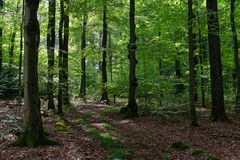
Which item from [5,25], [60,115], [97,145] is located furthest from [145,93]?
[5,25]

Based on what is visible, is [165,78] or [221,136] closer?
[221,136]

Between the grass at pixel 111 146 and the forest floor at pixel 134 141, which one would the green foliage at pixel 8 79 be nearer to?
the forest floor at pixel 134 141

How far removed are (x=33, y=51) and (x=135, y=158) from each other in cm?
484

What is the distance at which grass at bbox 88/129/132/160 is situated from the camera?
9941 mm

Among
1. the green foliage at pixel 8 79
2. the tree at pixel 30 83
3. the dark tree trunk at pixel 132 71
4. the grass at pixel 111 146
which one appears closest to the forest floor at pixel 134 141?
the grass at pixel 111 146

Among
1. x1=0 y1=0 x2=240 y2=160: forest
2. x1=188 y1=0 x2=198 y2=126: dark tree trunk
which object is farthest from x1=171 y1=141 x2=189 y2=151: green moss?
x1=188 y1=0 x2=198 y2=126: dark tree trunk

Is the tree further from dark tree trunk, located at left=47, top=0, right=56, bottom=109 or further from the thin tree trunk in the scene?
the thin tree trunk

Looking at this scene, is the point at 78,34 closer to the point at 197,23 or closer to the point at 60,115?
the point at 60,115

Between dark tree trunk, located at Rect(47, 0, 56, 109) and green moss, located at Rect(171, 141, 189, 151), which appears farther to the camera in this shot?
dark tree trunk, located at Rect(47, 0, 56, 109)

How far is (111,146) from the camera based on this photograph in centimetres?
1124

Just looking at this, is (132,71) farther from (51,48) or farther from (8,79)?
(8,79)

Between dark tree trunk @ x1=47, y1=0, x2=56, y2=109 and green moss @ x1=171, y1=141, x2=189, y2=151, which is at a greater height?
dark tree trunk @ x1=47, y1=0, x2=56, y2=109

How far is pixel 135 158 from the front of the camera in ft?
31.9

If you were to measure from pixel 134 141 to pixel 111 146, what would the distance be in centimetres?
138
